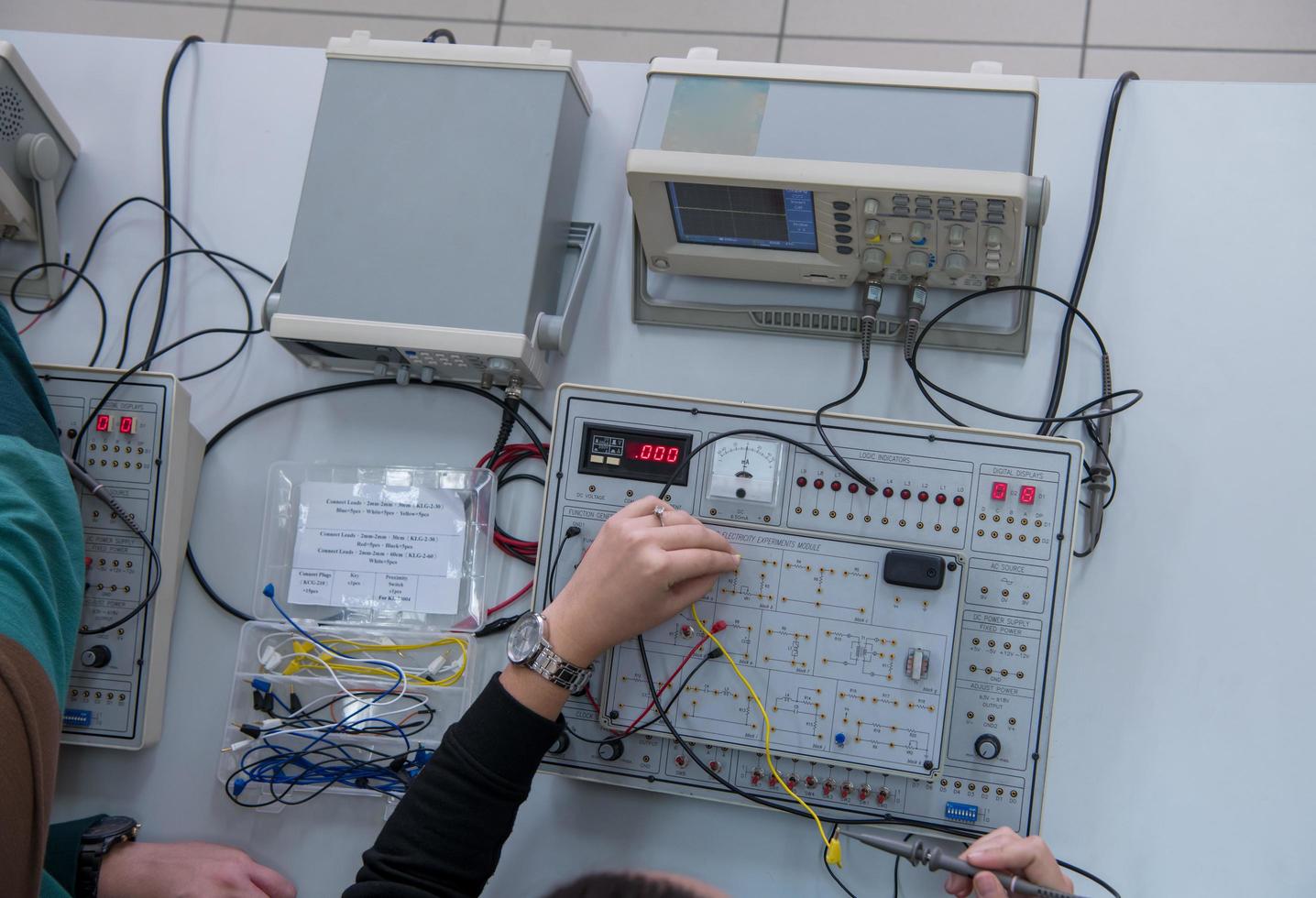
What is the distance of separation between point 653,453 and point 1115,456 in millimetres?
698

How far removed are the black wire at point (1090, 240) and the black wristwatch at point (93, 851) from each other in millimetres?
1473

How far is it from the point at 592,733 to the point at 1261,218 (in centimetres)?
127

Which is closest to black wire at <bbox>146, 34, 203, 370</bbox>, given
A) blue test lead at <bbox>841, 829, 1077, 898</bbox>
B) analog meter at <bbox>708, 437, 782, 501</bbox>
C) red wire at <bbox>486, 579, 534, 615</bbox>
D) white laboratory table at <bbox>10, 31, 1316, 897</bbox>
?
white laboratory table at <bbox>10, 31, 1316, 897</bbox>

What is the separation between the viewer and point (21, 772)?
3.59 feet

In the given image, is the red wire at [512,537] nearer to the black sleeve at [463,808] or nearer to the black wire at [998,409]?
the black sleeve at [463,808]

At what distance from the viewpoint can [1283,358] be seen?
147 cm

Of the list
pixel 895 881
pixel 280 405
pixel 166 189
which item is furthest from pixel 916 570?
pixel 166 189

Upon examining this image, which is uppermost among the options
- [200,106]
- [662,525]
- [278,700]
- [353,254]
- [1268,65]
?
[1268,65]

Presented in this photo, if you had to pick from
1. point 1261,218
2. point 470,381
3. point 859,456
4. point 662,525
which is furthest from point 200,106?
point 1261,218

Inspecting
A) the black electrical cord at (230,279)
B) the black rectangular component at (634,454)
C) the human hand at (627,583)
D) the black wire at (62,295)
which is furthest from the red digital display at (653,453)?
the black wire at (62,295)

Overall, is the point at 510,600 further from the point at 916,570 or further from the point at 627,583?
the point at 916,570

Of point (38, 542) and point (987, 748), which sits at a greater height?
point (38, 542)

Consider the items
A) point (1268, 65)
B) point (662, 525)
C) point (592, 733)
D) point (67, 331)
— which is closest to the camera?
point (662, 525)

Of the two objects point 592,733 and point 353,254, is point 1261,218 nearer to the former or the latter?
point 592,733
